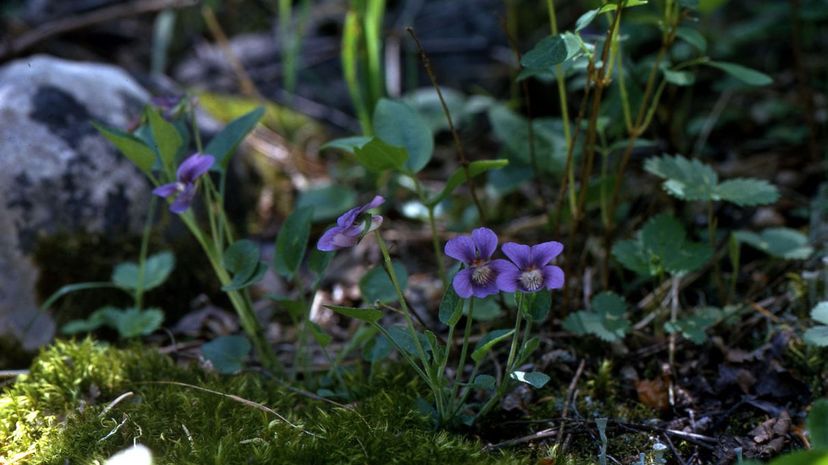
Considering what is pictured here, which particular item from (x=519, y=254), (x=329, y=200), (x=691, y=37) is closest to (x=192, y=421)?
(x=519, y=254)

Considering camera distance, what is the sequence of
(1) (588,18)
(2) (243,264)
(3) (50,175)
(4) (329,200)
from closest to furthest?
(1) (588,18) < (2) (243,264) < (3) (50,175) < (4) (329,200)

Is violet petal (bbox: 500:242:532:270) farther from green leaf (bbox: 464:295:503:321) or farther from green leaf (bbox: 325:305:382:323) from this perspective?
green leaf (bbox: 464:295:503:321)

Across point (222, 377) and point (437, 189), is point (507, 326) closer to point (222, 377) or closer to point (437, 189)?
point (222, 377)

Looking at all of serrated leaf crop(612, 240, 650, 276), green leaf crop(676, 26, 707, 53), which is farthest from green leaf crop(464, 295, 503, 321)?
green leaf crop(676, 26, 707, 53)

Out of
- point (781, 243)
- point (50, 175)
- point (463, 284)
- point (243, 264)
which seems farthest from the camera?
point (50, 175)

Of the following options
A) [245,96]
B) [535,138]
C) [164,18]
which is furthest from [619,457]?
[164,18]

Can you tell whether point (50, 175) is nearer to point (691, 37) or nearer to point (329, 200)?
point (329, 200)

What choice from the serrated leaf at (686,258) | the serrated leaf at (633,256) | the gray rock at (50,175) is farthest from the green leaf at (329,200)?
the serrated leaf at (686,258)

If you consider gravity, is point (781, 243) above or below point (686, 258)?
below
